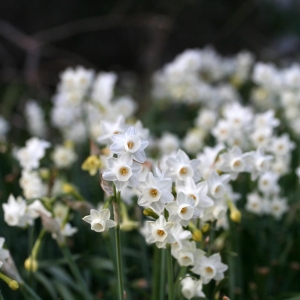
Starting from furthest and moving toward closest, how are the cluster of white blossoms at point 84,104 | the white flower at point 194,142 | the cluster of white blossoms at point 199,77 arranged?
the cluster of white blossoms at point 199,77 < the white flower at point 194,142 < the cluster of white blossoms at point 84,104

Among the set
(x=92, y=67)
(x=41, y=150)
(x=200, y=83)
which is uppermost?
→ (x=92, y=67)

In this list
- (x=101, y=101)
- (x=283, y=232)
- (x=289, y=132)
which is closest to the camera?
(x=283, y=232)

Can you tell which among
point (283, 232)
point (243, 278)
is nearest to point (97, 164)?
point (243, 278)

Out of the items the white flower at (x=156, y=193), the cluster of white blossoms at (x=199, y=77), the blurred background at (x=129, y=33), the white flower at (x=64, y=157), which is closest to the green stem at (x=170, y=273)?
the white flower at (x=156, y=193)

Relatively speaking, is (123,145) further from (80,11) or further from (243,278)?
(80,11)

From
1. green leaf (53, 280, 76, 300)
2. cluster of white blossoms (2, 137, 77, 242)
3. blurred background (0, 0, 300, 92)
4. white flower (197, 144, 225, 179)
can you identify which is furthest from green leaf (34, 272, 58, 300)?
blurred background (0, 0, 300, 92)

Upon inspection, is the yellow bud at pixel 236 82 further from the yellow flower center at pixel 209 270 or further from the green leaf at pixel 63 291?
the yellow flower center at pixel 209 270
